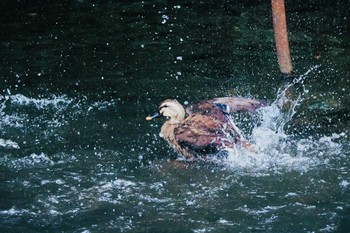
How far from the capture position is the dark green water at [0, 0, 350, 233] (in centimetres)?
671

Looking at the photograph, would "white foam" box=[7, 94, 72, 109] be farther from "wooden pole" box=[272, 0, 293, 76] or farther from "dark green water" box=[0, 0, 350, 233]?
"wooden pole" box=[272, 0, 293, 76]

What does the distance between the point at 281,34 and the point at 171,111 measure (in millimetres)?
1843

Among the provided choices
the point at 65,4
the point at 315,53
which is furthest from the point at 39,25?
the point at 315,53

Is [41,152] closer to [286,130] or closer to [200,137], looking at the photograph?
[200,137]

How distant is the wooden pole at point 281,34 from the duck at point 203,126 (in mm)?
869

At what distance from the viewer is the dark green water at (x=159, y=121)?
6711 millimetres

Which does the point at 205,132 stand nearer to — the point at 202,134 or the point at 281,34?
the point at 202,134

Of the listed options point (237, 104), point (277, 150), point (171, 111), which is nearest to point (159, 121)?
point (171, 111)

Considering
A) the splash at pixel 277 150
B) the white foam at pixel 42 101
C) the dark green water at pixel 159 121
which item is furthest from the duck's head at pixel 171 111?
the white foam at pixel 42 101

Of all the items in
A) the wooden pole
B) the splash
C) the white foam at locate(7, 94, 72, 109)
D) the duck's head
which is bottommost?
the splash

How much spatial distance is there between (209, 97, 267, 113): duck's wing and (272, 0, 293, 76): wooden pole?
86 cm

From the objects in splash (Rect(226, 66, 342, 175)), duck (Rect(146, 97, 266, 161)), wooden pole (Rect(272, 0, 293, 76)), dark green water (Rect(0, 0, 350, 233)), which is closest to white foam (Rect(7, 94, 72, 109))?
dark green water (Rect(0, 0, 350, 233))

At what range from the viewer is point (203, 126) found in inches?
316

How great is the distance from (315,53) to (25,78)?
4.70 meters
